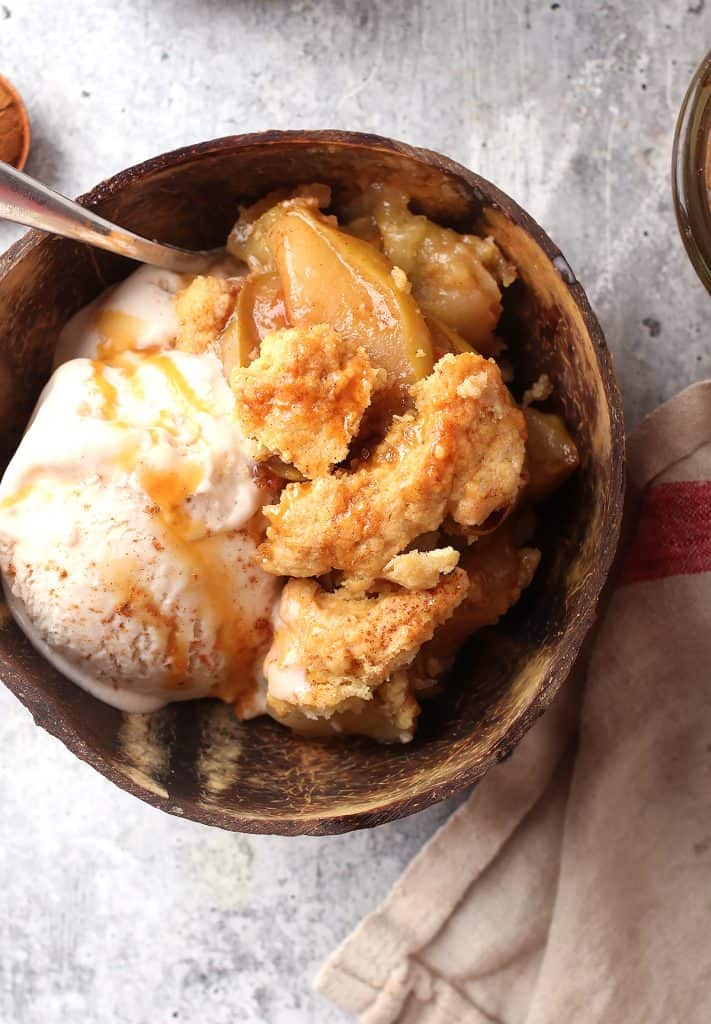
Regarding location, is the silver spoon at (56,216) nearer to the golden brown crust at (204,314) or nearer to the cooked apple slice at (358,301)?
the golden brown crust at (204,314)

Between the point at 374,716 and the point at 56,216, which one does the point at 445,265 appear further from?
the point at 374,716

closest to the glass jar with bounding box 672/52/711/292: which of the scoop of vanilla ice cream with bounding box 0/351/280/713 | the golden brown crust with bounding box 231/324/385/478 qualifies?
the golden brown crust with bounding box 231/324/385/478

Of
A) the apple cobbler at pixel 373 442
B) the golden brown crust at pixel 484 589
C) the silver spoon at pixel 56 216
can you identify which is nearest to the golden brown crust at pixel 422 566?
the apple cobbler at pixel 373 442

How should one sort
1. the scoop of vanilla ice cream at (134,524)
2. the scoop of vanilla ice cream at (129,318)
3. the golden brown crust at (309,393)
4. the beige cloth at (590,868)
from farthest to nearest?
the beige cloth at (590,868) → the scoop of vanilla ice cream at (129,318) → the scoop of vanilla ice cream at (134,524) → the golden brown crust at (309,393)

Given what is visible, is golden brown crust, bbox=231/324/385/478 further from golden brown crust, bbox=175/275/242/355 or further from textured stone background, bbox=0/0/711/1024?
textured stone background, bbox=0/0/711/1024

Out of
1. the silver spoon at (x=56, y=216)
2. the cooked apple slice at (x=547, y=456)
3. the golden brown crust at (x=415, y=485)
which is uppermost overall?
the silver spoon at (x=56, y=216)

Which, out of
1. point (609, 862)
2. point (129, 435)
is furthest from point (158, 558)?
point (609, 862)

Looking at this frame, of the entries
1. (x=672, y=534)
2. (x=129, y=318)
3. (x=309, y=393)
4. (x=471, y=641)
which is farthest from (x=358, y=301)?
(x=672, y=534)
